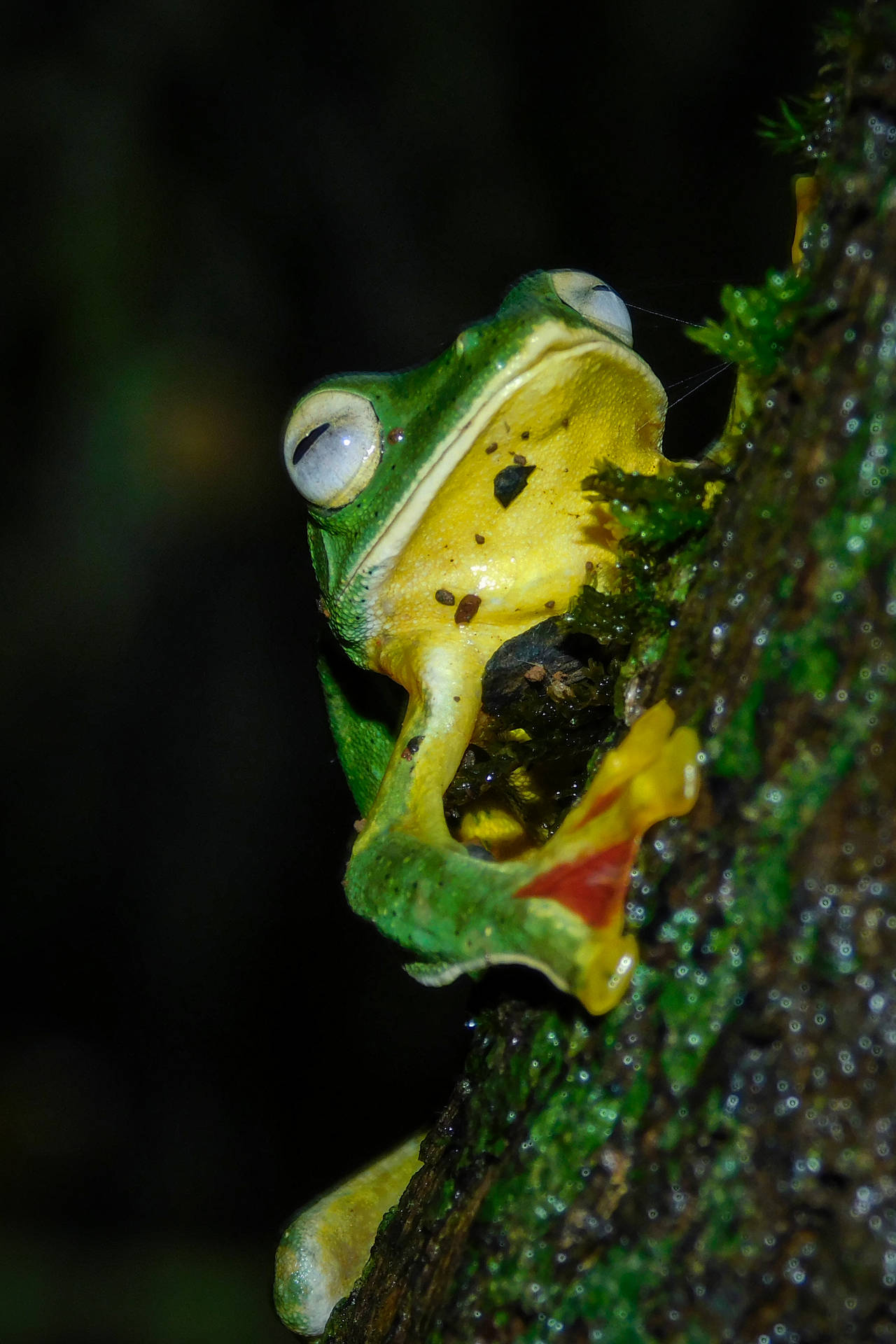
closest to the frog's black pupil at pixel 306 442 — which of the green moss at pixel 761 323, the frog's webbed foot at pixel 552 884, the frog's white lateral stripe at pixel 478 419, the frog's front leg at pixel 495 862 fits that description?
the frog's white lateral stripe at pixel 478 419

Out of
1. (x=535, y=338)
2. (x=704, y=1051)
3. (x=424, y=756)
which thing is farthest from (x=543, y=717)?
(x=704, y=1051)

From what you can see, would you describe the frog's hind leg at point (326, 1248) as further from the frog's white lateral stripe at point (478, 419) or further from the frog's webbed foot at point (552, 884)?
the frog's white lateral stripe at point (478, 419)

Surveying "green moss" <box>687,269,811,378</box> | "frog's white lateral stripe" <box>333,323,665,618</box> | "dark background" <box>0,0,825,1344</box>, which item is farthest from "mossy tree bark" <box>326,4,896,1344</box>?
"dark background" <box>0,0,825,1344</box>

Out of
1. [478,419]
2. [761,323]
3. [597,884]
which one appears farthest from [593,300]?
[597,884]

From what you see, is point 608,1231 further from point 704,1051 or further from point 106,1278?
point 106,1278

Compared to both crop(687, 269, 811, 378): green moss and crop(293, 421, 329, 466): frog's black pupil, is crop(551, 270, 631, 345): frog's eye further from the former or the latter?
crop(687, 269, 811, 378): green moss

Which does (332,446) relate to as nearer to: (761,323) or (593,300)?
(593,300)
